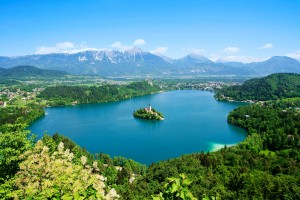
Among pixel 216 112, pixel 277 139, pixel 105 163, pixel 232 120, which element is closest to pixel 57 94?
pixel 216 112

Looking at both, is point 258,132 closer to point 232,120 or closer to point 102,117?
point 232,120

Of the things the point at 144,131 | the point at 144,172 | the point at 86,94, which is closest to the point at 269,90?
the point at 144,131

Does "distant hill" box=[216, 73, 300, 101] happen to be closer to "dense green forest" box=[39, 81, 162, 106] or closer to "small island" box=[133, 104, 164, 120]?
"dense green forest" box=[39, 81, 162, 106]

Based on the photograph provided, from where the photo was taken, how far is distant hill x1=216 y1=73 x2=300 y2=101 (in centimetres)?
9444

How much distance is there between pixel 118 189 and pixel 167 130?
3339 centimetres

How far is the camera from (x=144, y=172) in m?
31.0

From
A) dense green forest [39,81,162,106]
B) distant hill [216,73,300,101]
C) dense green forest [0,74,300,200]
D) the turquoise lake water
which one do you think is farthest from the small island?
distant hill [216,73,300,101]

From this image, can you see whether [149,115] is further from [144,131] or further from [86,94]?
[86,94]

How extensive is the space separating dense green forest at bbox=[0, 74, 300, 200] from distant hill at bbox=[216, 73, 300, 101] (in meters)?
51.1

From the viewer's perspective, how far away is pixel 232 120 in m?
59.9

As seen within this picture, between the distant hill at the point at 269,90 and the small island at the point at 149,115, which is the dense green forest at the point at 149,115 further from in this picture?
the distant hill at the point at 269,90

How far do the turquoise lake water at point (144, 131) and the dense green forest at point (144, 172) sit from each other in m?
7.47

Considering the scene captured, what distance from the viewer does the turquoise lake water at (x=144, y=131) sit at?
4343 centimetres

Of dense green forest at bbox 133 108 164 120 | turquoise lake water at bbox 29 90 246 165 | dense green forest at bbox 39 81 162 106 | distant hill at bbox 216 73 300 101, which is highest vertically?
distant hill at bbox 216 73 300 101
